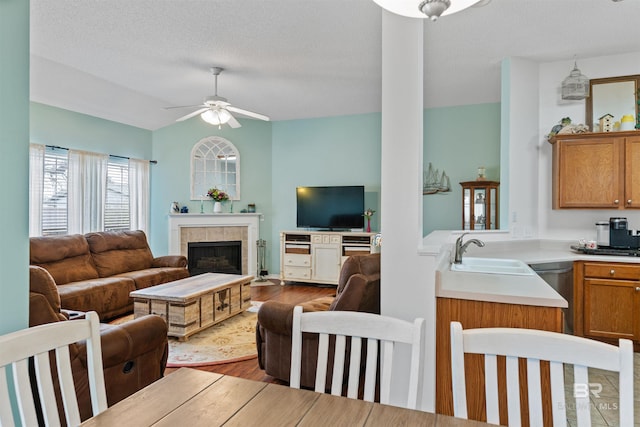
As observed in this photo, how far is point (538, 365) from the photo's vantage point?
1.03 m

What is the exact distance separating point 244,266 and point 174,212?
1460 millimetres

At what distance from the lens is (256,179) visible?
6.55 meters

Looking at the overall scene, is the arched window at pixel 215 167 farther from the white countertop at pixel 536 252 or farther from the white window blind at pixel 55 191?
the white countertop at pixel 536 252

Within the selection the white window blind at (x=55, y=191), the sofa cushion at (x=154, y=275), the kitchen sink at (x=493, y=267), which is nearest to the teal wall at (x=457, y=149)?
the kitchen sink at (x=493, y=267)

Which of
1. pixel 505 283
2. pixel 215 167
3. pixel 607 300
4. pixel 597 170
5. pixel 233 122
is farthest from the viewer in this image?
pixel 215 167

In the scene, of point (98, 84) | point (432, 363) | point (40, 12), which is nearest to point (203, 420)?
point (432, 363)

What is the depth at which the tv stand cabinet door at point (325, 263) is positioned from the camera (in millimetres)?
5754

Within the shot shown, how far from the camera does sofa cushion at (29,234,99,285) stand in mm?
4023

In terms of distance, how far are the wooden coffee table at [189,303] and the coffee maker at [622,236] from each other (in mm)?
3783

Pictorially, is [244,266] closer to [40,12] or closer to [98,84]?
[98,84]

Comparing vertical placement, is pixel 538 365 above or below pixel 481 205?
below

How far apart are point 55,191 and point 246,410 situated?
504 cm

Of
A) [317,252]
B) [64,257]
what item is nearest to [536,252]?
[317,252]

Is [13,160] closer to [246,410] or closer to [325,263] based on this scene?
[246,410]
